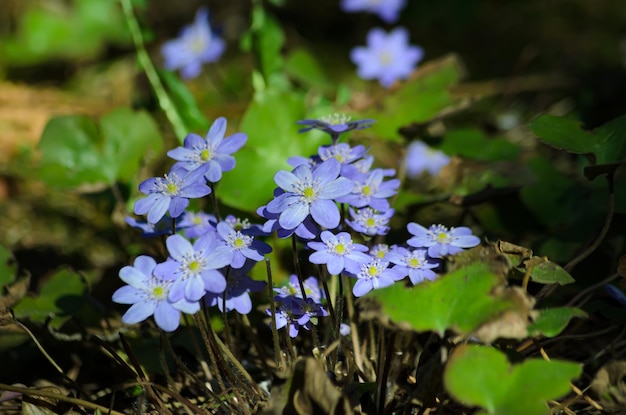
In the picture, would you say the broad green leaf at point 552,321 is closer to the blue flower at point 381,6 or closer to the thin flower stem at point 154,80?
the thin flower stem at point 154,80

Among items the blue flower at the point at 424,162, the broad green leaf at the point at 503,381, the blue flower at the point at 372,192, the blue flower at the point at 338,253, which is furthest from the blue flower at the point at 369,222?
the blue flower at the point at 424,162

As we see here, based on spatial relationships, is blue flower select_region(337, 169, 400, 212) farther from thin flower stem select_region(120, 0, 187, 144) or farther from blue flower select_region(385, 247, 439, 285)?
thin flower stem select_region(120, 0, 187, 144)

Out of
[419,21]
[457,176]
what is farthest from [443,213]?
[419,21]

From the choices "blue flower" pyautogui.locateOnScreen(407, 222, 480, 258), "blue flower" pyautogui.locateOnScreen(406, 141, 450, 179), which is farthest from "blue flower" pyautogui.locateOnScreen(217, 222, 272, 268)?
"blue flower" pyautogui.locateOnScreen(406, 141, 450, 179)

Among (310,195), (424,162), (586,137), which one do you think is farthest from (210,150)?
(424,162)

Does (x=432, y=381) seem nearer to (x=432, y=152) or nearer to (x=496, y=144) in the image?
(x=496, y=144)

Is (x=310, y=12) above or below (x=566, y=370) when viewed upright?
above

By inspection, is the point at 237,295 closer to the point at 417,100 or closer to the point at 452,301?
the point at 452,301

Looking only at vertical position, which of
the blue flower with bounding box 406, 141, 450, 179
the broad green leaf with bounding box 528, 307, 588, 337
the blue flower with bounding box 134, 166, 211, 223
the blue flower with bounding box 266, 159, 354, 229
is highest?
the blue flower with bounding box 134, 166, 211, 223
